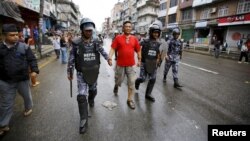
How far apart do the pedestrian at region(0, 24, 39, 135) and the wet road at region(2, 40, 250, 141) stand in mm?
396

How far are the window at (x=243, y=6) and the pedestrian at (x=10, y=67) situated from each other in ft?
81.2

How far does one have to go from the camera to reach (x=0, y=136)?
A: 3273mm

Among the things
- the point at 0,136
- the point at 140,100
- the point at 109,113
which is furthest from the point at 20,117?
the point at 140,100

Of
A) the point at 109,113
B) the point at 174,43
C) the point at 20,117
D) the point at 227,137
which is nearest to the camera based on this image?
the point at 227,137

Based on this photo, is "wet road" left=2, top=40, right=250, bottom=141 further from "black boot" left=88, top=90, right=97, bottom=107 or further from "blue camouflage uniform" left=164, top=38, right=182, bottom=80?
"blue camouflage uniform" left=164, top=38, right=182, bottom=80

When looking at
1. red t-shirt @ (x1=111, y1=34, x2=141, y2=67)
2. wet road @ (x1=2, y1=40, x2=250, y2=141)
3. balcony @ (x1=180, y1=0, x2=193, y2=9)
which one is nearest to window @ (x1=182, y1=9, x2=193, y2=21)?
balcony @ (x1=180, y1=0, x2=193, y2=9)

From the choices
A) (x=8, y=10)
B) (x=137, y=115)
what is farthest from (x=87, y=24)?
(x=8, y=10)

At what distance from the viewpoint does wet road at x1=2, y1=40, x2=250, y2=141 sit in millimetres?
3434

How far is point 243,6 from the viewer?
22.7m

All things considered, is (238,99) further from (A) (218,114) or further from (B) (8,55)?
(B) (8,55)

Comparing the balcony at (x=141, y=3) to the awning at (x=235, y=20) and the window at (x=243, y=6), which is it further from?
the window at (x=243, y=6)

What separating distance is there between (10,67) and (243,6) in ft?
84.9

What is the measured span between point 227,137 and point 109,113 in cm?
232

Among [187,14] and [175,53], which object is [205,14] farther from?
[175,53]
